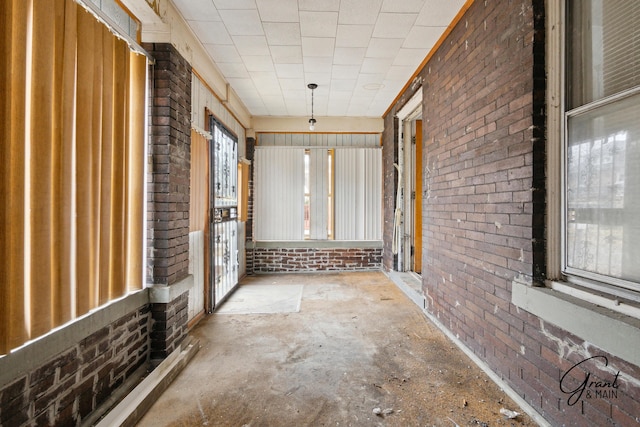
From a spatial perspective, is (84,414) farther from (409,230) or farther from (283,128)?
(283,128)

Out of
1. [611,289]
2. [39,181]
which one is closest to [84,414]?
[39,181]

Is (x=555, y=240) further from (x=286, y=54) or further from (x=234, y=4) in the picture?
(x=286, y=54)

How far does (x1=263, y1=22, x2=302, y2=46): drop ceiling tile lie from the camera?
3.10 metres

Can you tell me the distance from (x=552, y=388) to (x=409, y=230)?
3634 millimetres

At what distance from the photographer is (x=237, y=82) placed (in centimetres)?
457

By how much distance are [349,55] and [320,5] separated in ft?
3.25

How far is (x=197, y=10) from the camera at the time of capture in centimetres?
285

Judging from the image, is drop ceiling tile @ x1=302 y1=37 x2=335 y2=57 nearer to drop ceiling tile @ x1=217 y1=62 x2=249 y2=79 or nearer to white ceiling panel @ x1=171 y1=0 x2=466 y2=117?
white ceiling panel @ x1=171 y1=0 x2=466 y2=117

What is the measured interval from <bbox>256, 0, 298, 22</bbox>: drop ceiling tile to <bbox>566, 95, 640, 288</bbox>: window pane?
2.46m

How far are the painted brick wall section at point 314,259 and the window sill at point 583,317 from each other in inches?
174

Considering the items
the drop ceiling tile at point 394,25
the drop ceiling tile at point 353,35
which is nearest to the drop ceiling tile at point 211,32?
the drop ceiling tile at point 353,35

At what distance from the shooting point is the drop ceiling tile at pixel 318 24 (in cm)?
293

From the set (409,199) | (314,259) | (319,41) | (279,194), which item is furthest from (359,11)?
(314,259)

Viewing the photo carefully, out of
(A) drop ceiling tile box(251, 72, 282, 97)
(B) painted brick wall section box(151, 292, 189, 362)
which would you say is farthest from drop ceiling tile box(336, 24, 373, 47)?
(B) painted brick wall section box(151, 292, 189, 362)
